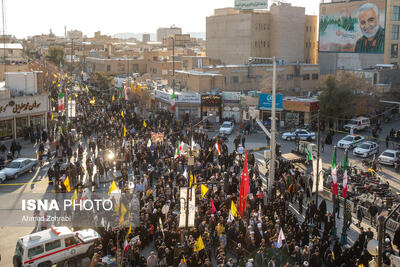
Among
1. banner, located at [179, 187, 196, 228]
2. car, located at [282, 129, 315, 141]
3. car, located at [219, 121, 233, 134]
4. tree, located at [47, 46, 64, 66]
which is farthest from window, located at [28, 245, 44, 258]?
tree, located at [47, 46, 64, 66]

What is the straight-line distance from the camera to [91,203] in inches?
727

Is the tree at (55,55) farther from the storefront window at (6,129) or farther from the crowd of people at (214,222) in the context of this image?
the crowd of people at (214,222)

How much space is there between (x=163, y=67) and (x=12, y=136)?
3484 cm

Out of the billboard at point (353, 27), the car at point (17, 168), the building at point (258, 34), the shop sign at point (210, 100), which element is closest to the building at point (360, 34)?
the billboard at point (353, 27)

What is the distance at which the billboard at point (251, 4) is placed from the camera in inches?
2744

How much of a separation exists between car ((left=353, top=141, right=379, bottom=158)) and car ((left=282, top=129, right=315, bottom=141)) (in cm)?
455

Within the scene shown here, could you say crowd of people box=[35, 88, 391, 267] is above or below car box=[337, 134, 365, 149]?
below

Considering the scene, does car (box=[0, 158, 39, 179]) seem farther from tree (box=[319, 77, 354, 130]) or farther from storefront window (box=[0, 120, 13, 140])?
tree (box=[319, 77, 354, 130])

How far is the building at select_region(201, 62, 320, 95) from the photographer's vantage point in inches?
1970

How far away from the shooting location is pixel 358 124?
38781 millimetres

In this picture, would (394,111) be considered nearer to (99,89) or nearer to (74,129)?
(74,129)

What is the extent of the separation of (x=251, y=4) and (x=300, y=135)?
40460 mm

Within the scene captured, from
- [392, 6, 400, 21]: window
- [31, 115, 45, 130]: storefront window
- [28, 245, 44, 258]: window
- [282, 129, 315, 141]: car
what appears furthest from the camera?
[392, 6, 400, 21]: window

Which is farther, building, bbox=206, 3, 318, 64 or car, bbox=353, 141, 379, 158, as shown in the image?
building, bbox=206, 3, 318, 64
